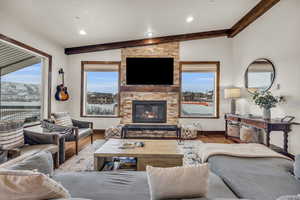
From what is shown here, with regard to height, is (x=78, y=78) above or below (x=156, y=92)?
above

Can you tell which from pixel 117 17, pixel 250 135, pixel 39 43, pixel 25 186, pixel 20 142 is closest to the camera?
pixel 25 186

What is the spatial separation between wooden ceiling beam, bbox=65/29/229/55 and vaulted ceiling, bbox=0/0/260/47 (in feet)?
0.66

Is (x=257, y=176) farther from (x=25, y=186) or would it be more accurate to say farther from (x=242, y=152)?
(x=25, y=186)

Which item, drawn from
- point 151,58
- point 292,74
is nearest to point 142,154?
point 292,74

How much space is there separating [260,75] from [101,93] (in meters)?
4.60

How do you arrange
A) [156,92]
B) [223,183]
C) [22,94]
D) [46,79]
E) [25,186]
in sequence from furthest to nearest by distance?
[156,92] → [46,79] → [22,94] → [223,183] → [25,186]

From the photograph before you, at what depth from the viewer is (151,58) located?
5715mm

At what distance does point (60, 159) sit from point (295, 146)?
4.34 m

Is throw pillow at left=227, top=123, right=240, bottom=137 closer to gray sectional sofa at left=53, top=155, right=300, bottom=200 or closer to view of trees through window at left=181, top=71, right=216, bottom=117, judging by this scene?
view of trees through window at left=181, top=71, right=216, bottom=117


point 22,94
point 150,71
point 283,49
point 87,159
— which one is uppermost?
point 283,49

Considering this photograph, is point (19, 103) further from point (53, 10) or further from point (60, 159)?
point (53, 10)

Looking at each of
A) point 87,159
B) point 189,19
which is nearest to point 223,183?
point 87,159

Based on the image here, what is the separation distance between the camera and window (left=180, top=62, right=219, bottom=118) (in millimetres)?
5898

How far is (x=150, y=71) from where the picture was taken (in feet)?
18.7
